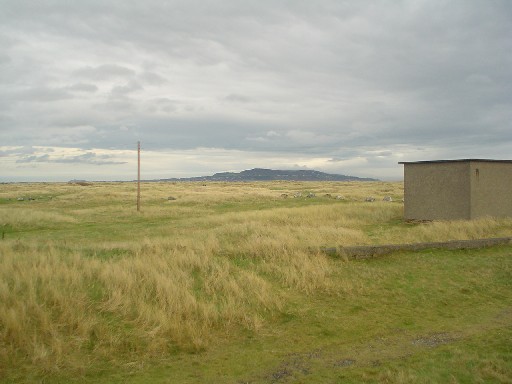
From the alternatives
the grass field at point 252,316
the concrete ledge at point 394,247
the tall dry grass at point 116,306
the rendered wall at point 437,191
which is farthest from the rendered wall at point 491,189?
the tall dry grass at point 116,306

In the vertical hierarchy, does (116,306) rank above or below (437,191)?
below

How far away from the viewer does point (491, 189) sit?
73.9 feet

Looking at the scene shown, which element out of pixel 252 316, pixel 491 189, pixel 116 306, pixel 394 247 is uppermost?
pixel 491 189

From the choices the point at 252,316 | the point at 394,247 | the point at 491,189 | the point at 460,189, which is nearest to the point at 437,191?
the point at 460,189

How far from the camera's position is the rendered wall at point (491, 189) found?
71.7 ft

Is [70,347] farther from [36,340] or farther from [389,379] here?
[389,379]

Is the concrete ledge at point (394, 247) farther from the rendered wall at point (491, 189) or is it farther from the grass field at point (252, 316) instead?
the rendered wall at point (491, 189)

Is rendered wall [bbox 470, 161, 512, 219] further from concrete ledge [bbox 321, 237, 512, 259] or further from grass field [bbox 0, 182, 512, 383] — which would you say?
grass field [bbox 0, 182, 512, 383]

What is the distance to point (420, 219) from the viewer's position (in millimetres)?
24109

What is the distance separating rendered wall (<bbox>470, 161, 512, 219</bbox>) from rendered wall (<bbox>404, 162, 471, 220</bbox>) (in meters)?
0.45

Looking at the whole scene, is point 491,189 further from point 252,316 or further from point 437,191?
point 252,316

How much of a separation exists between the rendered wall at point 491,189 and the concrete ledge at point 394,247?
289 inches

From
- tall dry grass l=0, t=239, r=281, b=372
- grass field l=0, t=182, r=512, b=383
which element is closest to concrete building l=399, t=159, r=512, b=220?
grass field l=0, t=182, r=512, b=383

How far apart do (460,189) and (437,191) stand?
4.48 ft
